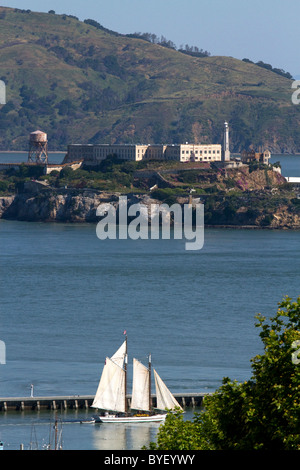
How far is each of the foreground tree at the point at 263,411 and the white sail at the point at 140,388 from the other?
57.0ft

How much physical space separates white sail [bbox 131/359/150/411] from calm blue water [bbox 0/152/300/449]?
1394mm

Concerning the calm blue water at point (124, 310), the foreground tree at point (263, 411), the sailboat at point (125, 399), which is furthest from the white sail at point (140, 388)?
the foreground tree at point (263, 411)

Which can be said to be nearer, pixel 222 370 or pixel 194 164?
pixel 222 370

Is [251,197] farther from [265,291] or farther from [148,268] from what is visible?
[265,291]

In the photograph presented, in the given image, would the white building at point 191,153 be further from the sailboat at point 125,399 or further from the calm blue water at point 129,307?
the sailboat at point 125,399

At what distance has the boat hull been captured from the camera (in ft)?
143

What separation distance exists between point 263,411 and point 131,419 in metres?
19.8

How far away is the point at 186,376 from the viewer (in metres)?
48.8

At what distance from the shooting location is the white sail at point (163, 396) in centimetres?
4384

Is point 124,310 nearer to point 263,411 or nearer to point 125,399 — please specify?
point 125,399

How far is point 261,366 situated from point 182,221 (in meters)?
103

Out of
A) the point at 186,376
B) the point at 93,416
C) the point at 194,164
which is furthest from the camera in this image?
the point at 194,164

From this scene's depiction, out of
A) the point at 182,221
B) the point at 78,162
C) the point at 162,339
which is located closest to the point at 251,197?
the point at 182,221

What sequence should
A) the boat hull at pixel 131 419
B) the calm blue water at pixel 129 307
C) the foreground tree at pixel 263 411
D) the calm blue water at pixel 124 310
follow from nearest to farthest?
the foreground tree at pixel 263 411, the boat hull at pixel 131 419, the calm blue water at pixel 124 310, the calm blue water at pixel 129 307
